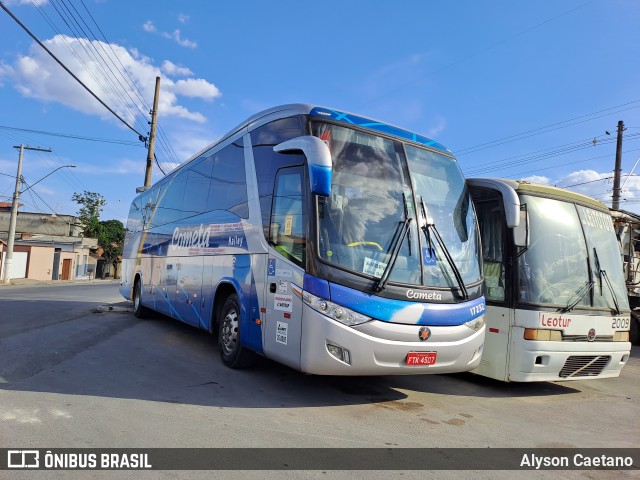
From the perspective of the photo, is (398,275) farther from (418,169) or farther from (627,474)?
(627,474)

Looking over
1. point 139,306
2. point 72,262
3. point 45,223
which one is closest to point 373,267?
point 139,306

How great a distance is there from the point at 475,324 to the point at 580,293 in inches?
79.8

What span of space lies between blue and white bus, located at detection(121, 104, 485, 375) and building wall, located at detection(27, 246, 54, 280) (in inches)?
1783

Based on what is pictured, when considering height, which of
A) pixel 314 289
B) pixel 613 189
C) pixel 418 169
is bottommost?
pixel 314 289

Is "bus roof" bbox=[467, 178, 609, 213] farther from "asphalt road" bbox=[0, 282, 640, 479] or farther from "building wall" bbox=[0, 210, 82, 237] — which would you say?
"building wall" bbox=[0, 210, 82, 237]

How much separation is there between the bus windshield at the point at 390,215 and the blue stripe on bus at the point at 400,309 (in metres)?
0.25

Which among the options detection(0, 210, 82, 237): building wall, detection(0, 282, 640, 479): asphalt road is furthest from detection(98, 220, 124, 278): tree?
detection(0, 282, 640, 479): asphalt road

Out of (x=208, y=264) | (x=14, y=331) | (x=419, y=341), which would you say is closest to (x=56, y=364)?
(x=208, y=264)

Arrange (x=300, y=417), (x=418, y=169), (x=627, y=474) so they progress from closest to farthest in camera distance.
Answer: (x=627, y=474) < (x=300, y=417) < (x=418, y=169)

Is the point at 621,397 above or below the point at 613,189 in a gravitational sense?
below

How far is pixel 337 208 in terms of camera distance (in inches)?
Result: 208

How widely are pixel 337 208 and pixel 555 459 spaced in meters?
3.21

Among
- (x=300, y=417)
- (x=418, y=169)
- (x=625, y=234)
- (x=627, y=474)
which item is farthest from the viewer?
(x=625, y=234)

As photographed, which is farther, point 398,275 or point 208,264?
point 208,264
